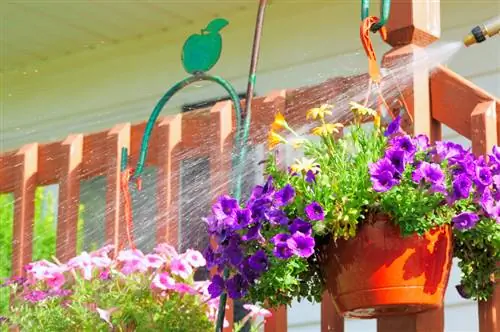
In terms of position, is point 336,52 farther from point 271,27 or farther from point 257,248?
point 257,248

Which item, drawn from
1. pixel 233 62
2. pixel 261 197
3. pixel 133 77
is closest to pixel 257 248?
pixel 261 197

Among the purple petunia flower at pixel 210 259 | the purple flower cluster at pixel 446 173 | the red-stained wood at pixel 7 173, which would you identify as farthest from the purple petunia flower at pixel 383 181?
the red-stained wood at pixel 7 173

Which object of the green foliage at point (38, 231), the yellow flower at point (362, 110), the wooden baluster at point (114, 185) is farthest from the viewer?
the green foliage at point (38, 231)

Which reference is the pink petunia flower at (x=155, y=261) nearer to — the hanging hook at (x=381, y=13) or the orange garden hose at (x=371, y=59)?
the orange garden hose at (x=371, y=59)

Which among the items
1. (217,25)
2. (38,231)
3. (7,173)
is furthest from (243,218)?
(38,231)

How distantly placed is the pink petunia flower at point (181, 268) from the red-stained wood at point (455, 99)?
0.72m

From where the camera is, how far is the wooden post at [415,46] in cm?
259

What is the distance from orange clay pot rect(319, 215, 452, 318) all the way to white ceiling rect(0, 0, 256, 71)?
129 inches

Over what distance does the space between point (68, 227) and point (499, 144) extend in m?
1.43

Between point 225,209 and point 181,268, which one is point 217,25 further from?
point 225,209

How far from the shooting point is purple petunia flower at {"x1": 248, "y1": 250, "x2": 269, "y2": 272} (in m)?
2.12

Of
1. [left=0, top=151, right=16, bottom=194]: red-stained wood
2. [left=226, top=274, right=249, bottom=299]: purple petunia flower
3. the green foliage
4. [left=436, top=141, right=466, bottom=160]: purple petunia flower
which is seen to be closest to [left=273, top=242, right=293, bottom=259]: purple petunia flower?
[left=226, top=274, right=249, bottom=299]: purple petunia flower

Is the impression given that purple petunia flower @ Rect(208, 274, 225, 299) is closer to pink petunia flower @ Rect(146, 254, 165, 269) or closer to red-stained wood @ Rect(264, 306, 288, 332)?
pink petunia flower @ Rect(146, 254, 165, 269)

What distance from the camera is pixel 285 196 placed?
6.98 ft
